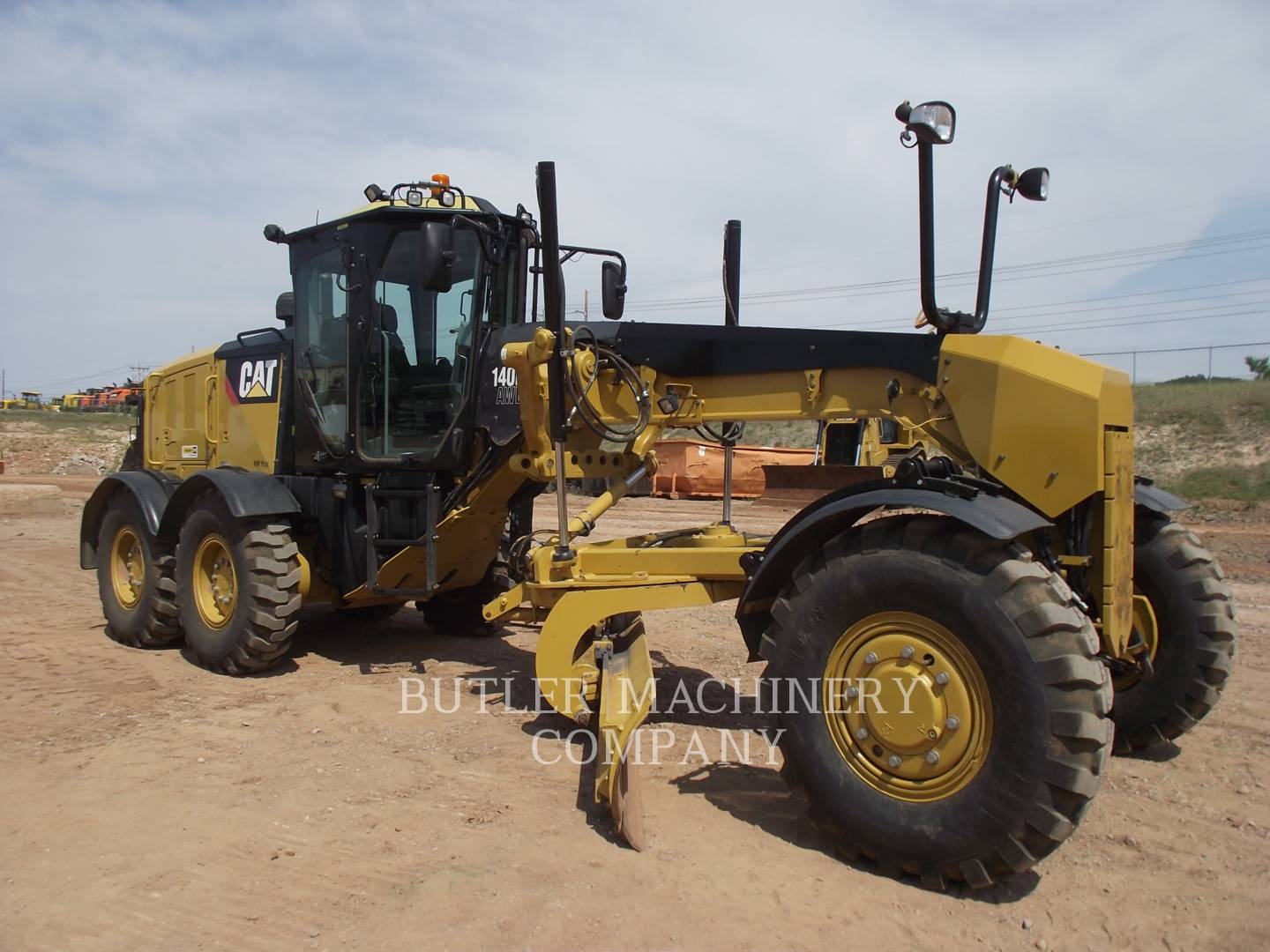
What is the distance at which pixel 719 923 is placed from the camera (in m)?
3.23

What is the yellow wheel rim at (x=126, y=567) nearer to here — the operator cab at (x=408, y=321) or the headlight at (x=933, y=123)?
the operator cab at (x=408, y=321)

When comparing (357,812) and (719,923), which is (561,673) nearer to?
(357,812)

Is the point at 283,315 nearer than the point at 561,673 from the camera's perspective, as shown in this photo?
No

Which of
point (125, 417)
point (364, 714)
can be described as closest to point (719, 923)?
point (364, 714)

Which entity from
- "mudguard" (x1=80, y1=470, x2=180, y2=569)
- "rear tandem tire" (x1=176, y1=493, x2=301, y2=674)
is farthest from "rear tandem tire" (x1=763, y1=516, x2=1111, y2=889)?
"mudguard" (x1=80, y1=470, x2=180, y2=569)

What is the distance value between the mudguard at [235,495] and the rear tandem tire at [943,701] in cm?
388

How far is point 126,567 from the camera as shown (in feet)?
25.7

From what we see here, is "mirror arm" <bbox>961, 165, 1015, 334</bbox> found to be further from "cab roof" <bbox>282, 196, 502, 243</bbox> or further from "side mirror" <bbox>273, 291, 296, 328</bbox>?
"side mirror" <bbox>273, 291, 296, 328</bbox>

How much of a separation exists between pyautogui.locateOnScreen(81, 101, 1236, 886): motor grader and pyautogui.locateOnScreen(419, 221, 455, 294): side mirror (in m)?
0.02

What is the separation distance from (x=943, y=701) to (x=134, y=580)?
6467mm

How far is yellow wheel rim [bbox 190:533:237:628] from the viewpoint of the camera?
6699mm

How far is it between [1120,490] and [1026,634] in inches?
33.4

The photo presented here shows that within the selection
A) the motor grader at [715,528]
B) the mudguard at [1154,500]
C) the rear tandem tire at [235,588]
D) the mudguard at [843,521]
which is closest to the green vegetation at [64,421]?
the rear tandem tire at [235,588]

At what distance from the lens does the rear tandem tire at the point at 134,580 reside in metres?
7.13
